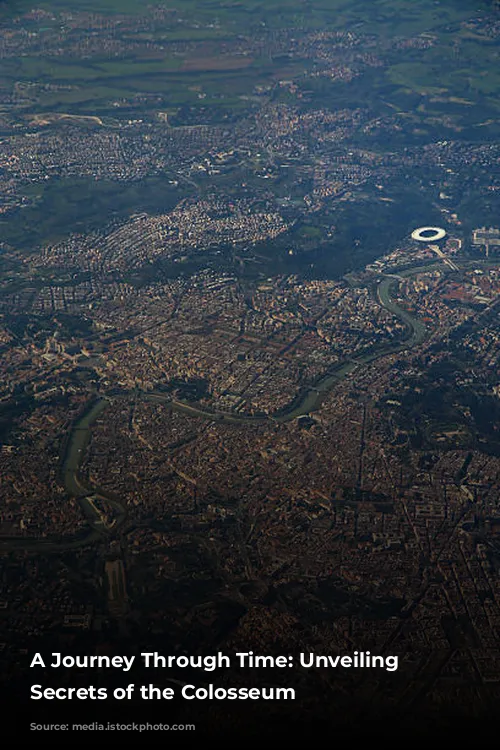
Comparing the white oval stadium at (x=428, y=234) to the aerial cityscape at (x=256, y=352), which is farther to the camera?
the white oval stadium at (x=428, y=234)

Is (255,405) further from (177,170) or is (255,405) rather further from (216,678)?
(177,170)

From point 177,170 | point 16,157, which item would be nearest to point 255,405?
point 177,170

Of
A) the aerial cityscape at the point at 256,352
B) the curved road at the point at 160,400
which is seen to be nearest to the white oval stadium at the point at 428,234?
the aerial cityscape at the point at 256,352

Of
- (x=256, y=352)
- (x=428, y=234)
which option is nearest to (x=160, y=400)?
(x=256, y=352)

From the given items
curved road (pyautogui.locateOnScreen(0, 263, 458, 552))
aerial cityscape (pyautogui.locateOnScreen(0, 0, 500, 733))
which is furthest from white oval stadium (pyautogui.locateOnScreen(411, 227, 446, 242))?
curved road (pyautogui.locateOnScreen(0, 263, 458, 552))

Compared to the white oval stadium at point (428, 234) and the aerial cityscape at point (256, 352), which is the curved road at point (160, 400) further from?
the white oval stadium at point (428, 234)

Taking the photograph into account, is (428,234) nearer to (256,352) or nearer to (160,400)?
(256,352)

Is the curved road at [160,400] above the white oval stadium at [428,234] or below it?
below
